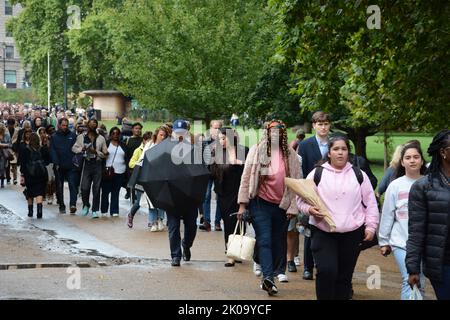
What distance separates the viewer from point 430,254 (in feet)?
24.8

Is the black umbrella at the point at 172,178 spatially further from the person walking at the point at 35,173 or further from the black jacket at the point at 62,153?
the black jacket at the point at 62,153

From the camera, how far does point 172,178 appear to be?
13195 mm

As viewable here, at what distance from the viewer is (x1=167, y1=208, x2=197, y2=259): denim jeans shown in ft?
42.8

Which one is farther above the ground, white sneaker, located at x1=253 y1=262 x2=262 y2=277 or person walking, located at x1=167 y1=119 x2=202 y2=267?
person walking, located at x1=167 y1=119 x2=202 y2=267

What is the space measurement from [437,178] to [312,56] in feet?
26.4

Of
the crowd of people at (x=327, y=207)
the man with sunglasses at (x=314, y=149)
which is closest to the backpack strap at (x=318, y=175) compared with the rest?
the crowd of people at (x=327, y=207)

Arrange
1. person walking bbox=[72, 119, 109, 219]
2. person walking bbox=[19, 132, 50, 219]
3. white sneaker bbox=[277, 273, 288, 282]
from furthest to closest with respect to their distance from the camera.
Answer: person walking bbox=[72, 119, 109, 219]
person walking bbox=[19, 132, 50, 219]
white sneaker bbox=[277, 273, 288, 282]

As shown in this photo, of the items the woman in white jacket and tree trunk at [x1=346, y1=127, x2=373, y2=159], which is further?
tree trunk at [x1=346, y1=127, x2=373, y2=159]

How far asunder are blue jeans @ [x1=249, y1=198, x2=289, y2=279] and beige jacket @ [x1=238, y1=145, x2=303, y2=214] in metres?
0.13

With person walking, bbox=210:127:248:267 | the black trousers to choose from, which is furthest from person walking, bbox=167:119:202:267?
the black trousers

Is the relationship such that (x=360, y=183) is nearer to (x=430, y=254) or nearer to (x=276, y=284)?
(x=430, y=254)

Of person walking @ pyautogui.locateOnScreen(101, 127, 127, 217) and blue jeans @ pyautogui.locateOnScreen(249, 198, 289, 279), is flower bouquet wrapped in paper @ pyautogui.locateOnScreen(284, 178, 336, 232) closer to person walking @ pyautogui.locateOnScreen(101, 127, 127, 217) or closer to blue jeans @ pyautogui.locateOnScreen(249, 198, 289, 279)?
blue jeans @ pyautogui.locateOnScreen(249, 198, 289, 279)

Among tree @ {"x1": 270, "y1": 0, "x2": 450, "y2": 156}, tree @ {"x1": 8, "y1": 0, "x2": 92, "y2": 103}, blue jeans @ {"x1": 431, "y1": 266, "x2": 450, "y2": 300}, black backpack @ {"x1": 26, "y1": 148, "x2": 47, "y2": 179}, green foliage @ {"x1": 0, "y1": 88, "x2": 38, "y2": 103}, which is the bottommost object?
blue jeans @ {"x1": 431, "y1": 266, "x2": 450, "y2": 300}
